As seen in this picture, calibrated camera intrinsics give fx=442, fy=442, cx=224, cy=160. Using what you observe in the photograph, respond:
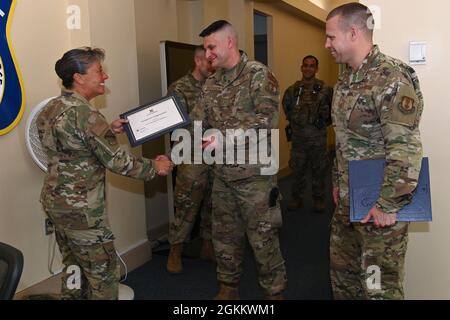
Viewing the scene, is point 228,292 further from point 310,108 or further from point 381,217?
point 310,108

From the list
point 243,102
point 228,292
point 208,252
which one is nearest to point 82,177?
point 243,102

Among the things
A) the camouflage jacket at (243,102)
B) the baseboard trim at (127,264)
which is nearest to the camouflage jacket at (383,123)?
the camouflage jacket at (243,102)

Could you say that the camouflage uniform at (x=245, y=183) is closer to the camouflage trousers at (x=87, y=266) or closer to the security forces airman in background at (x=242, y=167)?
the security forces airman in background at (x=242, y=167)

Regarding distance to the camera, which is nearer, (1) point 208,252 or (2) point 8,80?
(2) point 8,80

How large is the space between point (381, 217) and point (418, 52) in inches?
37.8

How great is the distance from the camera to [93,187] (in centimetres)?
200

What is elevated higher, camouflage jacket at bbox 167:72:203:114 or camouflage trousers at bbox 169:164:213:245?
camouflage jacket at bbox 167:72:203:114

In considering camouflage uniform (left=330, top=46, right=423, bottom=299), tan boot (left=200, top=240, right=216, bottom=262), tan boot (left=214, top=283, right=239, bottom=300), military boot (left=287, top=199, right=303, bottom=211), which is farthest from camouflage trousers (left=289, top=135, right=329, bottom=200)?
camouflage uniform (left=330, top=46, right=423, bottom=299)

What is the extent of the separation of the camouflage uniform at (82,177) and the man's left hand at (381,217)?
3.64 ft

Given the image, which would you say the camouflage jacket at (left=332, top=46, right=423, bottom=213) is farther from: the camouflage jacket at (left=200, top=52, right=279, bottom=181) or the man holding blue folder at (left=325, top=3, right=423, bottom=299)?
the camouflage jacket at (left=200, top=52, right=279, bottom=181)

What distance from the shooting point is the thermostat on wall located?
83.3 inches

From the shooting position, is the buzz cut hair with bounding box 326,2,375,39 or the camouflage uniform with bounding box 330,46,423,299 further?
the buzz cut hair with bounding box 326,2,375,39

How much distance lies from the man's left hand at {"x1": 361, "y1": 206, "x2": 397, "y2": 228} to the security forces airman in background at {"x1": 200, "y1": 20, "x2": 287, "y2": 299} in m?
0.73

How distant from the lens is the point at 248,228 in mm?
2336
